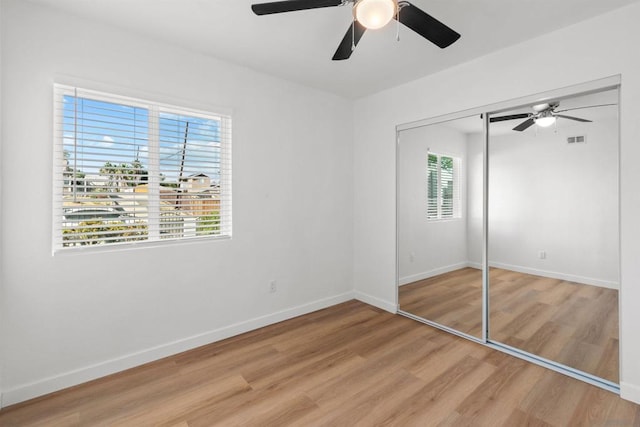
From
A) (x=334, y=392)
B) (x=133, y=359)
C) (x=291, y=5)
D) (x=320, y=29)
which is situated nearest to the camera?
(x=291, y=5)

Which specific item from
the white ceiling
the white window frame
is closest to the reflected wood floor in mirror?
the white window frame

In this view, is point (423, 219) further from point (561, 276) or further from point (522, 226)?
point (561, 276)

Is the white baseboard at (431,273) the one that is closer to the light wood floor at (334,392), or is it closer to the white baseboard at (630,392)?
the light wood floor at (334,392)

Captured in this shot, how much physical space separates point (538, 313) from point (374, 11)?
8.93 ft

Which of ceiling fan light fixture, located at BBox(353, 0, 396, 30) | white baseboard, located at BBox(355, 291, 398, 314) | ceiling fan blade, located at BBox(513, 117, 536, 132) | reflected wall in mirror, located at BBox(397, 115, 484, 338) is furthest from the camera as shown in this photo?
white baseboard, located at BBox(355, 291, 398, 314)

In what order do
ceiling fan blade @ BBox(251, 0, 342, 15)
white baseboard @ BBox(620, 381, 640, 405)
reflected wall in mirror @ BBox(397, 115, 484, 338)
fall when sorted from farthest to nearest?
1. reflected wall in mirror @ BBox(397, 115, 484, 338)
2. white baseboard @ BBox(620, 381, 640, 405)
3. ceiling fan blade @ BBox(251, 0, 342, 15)

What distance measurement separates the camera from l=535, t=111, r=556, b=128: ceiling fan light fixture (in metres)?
2.41

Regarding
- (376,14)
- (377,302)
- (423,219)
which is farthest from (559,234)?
(376,14)

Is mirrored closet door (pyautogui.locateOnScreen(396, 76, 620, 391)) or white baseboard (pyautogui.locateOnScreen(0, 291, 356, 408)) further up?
mirrored closet door (pyautogui.locateOnScreen(396, 76, 620, 391))

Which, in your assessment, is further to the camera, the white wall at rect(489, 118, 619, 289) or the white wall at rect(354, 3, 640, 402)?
the white wall at rect(489, 118, 619, 289)

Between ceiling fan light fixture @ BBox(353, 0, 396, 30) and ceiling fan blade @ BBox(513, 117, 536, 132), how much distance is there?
1795 mm

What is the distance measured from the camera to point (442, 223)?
10.5ft

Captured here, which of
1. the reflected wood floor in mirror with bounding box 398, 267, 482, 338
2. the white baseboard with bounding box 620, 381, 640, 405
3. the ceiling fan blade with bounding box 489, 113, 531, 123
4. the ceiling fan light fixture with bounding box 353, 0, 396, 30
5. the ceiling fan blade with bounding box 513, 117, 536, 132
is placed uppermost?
the ceiling fan light fixture with bounding box 353, 0, 396, 30

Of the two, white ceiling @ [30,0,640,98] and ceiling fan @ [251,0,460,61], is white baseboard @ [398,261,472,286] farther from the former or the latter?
ceiling fan @ [251,0,460,61]
